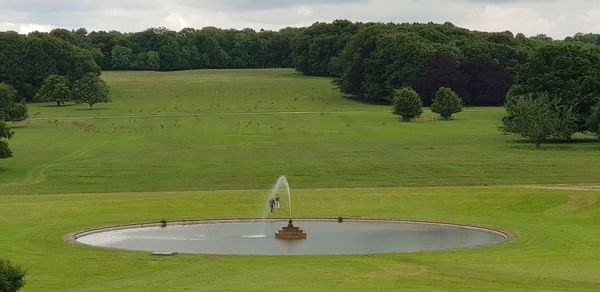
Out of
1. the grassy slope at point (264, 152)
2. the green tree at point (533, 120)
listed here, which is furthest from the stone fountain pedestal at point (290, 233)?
the green tree at point (533, 120)

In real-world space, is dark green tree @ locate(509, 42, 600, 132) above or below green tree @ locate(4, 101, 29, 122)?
above

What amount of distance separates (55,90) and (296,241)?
377 feet

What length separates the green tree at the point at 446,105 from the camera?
431ft

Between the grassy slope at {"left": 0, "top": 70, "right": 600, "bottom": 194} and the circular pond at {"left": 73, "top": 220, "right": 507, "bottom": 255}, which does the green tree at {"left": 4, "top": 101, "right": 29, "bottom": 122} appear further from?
the circular pond at {"left": 73, "top": 220, "right": 507, "bottom": 255}

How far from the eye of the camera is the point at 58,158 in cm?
8894

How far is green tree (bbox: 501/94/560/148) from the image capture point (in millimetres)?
97438

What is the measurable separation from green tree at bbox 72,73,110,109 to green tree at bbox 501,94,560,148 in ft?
233

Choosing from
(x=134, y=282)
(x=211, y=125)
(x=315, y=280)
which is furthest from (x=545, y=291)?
(x=211, y=125)

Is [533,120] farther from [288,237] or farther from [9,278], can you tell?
[9,278]

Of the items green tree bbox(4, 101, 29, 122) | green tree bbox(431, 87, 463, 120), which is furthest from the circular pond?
green tree bbox(431, 87, 463, 120)

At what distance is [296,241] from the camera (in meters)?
45.8

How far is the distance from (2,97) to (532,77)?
61022mm

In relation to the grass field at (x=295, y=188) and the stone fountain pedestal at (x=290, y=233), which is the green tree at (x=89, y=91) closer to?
the grass field at (x=295, y=188)

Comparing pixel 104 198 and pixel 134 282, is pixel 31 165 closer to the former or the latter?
pixel 104 198
